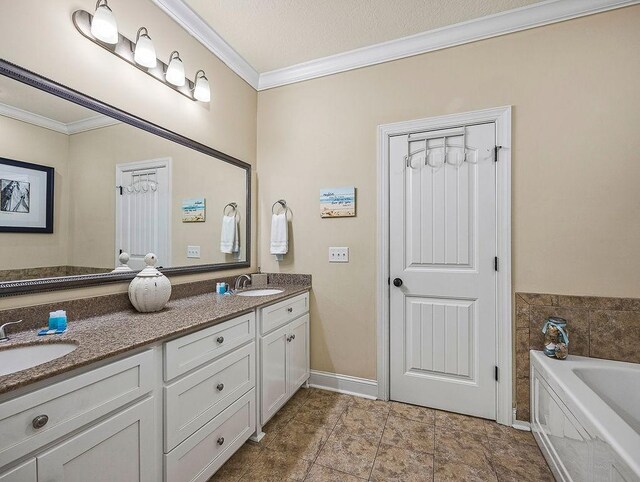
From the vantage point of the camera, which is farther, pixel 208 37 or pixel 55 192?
pixel 208 37

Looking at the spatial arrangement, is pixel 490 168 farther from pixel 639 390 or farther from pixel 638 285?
pixel 639 390

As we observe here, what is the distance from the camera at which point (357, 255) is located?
2354 mm

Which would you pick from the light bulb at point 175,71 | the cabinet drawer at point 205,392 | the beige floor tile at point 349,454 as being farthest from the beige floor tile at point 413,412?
the light bulb at point 175,71

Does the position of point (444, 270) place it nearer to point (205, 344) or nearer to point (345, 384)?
point (345, 384)

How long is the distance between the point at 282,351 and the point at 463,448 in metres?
1.19

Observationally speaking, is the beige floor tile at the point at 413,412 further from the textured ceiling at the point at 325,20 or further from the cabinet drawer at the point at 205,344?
the textured ceiling at the point at 325,20

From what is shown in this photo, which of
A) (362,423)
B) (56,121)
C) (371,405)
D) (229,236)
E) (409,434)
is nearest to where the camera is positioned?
(56,121)

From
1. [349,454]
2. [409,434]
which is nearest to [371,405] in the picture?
[409,434]

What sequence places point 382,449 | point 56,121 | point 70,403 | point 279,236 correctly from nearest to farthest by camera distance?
point 70,403 < point 56,121 < point 382,449 < point 279,236

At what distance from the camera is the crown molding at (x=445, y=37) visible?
184 cm

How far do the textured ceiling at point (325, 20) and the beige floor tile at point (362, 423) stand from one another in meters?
2.64

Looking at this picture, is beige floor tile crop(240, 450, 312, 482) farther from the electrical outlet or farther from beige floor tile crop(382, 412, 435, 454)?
the electrical outlet

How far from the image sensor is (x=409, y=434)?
1866 mm

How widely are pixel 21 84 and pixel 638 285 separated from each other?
3177 millimetres
